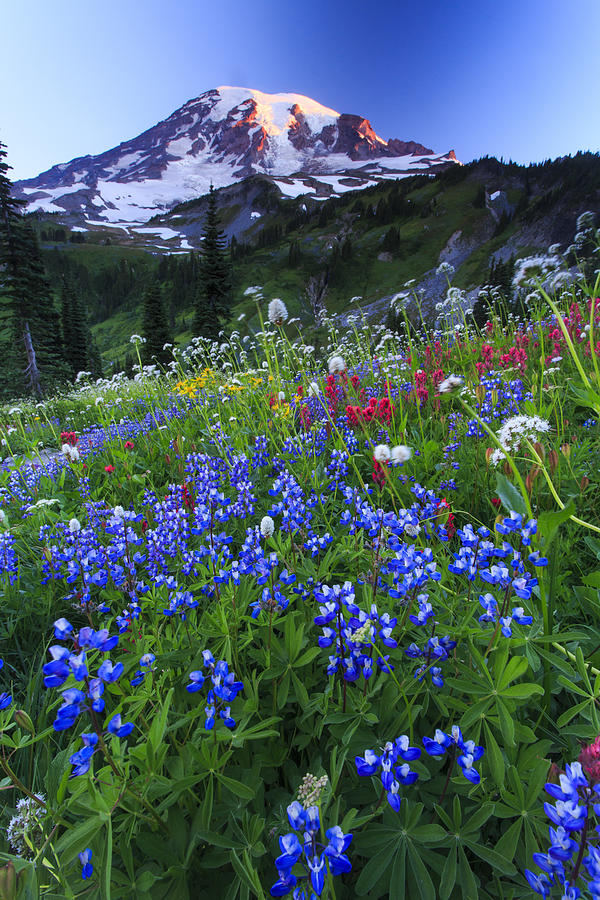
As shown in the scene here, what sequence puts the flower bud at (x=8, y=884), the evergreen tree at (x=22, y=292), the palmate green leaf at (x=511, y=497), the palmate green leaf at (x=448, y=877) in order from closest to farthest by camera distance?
the flower bud at (x=8, y=884), the palmate green leaf at (x=448, y=877), the palmate green leaf at (x=511, y=497), the evergreen tree at (x=22, y=292)

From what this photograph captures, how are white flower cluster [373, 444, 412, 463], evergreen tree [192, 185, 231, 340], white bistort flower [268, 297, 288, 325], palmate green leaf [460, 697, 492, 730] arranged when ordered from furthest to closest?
evergreen tree [192, 185, 231, 340], white bistort flower [268, 297, 288, 325], white flower cluster [373, 444, 412, 463], palmate green leaf [460, 697, 492, 730]

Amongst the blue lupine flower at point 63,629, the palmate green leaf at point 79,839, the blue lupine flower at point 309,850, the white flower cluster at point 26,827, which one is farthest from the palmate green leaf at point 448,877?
the blue lupine flower at point 63,629

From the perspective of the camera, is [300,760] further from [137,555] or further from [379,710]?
[137,555]

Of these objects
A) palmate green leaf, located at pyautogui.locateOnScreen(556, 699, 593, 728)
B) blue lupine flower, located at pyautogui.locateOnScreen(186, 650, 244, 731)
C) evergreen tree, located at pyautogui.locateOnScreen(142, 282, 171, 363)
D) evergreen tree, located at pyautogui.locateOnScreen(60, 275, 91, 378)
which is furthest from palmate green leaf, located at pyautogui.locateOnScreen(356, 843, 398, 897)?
evergreen tree, located at pyautogui.locateOnScreen(60, 275, 91, 378)

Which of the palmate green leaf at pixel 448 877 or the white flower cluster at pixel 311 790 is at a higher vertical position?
the white flower cluster at pixel 311 790

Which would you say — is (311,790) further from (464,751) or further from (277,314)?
(277,314)

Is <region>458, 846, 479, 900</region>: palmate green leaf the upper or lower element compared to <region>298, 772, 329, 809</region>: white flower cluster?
lower

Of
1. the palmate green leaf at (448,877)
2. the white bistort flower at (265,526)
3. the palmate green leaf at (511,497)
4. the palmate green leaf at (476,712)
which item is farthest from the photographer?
the white bistort flower at (265,526)

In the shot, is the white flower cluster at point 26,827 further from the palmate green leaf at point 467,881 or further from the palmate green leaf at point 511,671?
the palmate green leaf at point 511,671

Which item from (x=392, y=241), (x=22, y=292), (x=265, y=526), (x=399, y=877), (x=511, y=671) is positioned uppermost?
(x=392, y=241)

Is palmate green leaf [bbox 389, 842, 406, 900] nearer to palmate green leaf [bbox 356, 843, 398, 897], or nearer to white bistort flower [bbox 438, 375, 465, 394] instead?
palmate green leaf [bbox 356, 843, 398, 897]

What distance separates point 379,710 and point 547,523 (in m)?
0.93

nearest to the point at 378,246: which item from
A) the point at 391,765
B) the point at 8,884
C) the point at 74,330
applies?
the point at 74,330

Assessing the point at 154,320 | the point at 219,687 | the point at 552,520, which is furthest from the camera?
the point at 154,320
